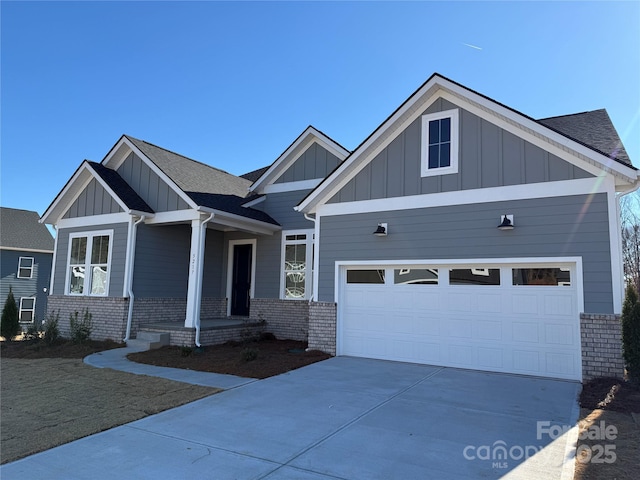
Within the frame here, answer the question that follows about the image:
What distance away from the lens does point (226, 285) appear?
14656mm

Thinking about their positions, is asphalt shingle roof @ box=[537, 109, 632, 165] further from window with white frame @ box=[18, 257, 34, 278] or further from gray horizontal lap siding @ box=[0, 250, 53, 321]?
window with white frame @ box=[18, 257, 34, 278]

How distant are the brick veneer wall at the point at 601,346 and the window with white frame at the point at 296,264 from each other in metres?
7.53

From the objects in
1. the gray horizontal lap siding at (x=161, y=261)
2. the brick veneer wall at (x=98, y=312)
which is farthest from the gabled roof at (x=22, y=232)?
the gray horizontal lap siding at (x=161, y=261)

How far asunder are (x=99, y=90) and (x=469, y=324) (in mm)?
13321

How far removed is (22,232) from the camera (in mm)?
25297

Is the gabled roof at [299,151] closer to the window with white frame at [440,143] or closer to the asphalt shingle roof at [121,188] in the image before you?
the asphalt shingle roof at [121,188]

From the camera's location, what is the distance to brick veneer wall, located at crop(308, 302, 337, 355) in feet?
33.2

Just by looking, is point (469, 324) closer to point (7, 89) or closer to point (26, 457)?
point (26, 457)

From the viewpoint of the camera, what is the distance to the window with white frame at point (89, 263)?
12.5 metres

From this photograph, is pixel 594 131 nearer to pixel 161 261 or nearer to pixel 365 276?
pixel 365 276

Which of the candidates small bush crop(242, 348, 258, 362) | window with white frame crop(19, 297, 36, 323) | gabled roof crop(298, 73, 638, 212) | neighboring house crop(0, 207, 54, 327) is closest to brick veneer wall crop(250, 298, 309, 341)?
small bush crop(242, 348, 258, 362)

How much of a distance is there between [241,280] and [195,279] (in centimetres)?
348

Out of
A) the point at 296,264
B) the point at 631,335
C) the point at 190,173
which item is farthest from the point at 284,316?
the point at 631,335

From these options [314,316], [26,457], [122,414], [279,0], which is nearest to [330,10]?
[279,0]
